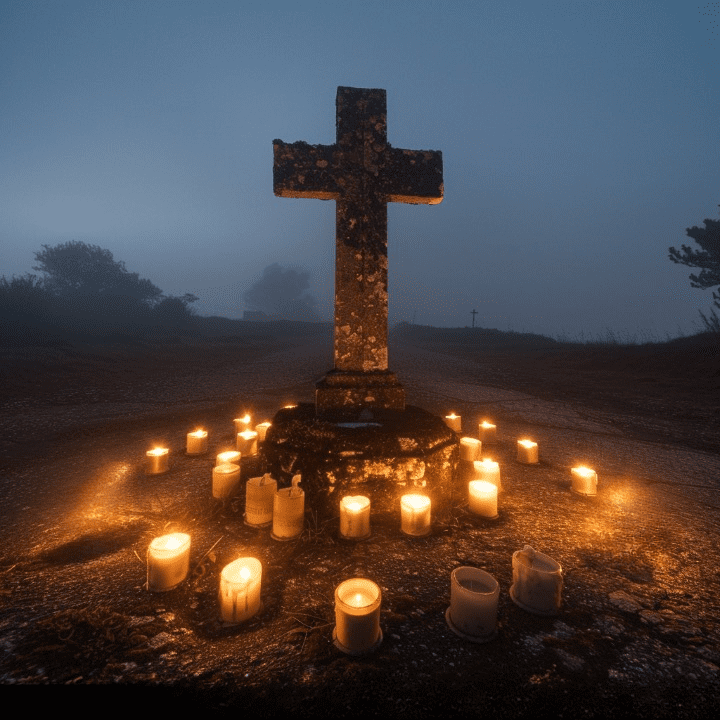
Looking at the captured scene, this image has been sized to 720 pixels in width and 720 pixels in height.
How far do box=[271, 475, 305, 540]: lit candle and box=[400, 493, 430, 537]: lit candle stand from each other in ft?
2.45

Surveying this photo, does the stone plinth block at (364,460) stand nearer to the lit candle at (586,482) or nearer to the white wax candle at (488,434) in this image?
the lit candle at (586,482)

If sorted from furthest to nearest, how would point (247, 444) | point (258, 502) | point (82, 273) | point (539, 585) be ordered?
point (82, 273), point (247, 444), point (258, 502), point (539, 585)

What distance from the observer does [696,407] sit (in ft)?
21.9

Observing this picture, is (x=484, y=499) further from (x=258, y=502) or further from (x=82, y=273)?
(x=82, y=273)

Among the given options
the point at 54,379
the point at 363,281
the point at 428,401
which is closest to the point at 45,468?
the point at 363,281

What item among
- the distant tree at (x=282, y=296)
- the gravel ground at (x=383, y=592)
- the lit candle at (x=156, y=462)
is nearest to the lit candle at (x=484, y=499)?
the gravel ground at (x=383, y=592)

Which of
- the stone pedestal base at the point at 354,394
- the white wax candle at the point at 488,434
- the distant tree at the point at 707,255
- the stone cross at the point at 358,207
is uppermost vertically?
the distant tree at the point at 707,255

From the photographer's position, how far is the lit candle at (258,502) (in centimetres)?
255

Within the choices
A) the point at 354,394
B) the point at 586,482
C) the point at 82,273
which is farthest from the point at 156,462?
the point at 82,273

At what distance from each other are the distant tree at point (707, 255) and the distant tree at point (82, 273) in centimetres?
3809

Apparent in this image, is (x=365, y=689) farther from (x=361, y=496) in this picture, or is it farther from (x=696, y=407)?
(x=696, y=407)

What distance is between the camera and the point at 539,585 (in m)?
1.74

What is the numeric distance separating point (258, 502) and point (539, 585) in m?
1.88

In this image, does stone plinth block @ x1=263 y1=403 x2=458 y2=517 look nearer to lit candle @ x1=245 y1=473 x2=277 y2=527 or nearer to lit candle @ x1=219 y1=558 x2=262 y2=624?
lit candle @ x1=245 y1=473 x2=277 y2=527
